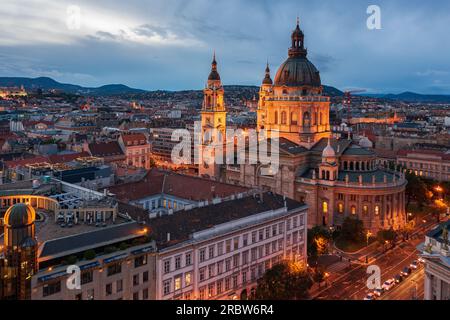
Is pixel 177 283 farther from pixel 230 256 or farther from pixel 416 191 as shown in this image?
pixel 416 191

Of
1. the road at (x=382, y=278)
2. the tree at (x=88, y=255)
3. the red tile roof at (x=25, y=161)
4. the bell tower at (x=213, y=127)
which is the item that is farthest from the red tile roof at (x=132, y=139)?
the tree at (x=88, y=255)

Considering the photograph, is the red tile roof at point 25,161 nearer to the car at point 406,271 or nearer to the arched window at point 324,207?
the arched window at point 324,207

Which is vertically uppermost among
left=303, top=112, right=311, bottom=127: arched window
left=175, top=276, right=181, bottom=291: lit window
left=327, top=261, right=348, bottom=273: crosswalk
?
left=303, top=112, right=311, bottom=127: arched window

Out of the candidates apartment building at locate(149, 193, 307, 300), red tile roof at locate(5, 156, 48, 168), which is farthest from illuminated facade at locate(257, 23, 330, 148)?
red tile roof at locate(5, 156, 48, 168)

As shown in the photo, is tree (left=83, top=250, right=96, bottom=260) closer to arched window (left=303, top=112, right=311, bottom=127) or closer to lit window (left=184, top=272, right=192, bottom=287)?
lit window (left=184, top=272, right=192, bottom=287)

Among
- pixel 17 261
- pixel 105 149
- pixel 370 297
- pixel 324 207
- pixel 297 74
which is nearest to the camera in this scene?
pixel 17 261

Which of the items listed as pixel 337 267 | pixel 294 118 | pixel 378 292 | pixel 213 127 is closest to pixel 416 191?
pixel 294 118
